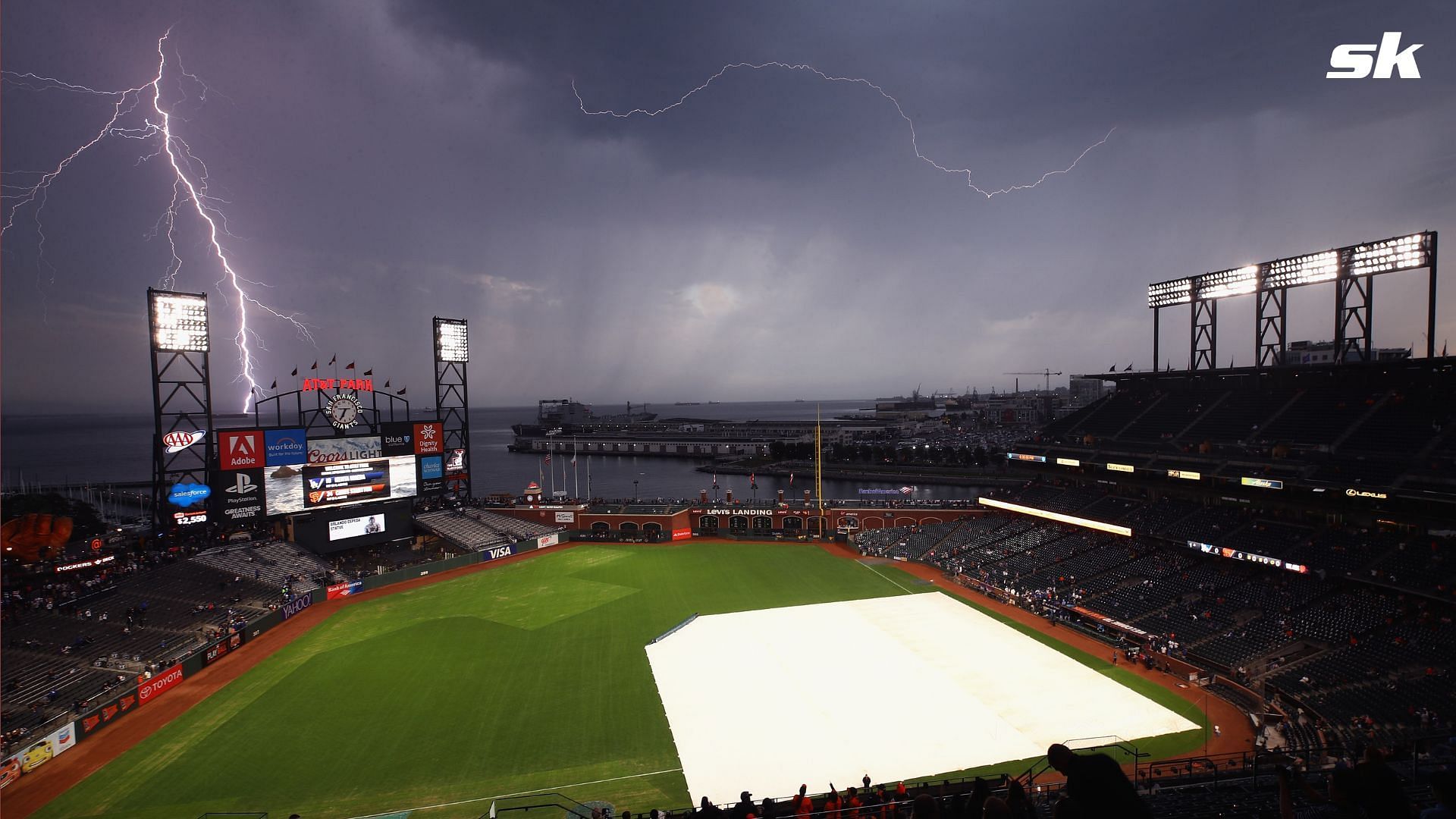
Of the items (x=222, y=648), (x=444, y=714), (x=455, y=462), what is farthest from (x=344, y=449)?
(x=444, y=714)

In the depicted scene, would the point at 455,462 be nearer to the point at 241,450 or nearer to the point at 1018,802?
the point at 241,450

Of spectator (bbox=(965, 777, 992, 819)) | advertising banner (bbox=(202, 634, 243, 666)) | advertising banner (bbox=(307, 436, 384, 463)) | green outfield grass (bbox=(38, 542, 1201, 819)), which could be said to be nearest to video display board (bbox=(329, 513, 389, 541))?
advertising banner (bbox=(307, 436, 384, 463))

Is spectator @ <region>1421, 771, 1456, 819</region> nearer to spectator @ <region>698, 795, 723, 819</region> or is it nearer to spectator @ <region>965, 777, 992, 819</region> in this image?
spectator @ <region>965, 777, 992, 819</region>

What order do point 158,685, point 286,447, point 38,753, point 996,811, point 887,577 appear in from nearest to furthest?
point 996,811 < point 38,753 < point 158,685 < point 286,447 < point 887,577

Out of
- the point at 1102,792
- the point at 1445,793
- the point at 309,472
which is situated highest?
the point at 1102,792

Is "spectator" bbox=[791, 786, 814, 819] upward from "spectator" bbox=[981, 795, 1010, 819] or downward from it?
downward

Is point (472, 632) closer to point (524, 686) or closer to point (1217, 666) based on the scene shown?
point (524, 686)

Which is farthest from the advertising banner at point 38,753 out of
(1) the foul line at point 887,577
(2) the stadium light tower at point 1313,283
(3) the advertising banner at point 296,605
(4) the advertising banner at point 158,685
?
(2) the stadium light tower at point 1313,283
